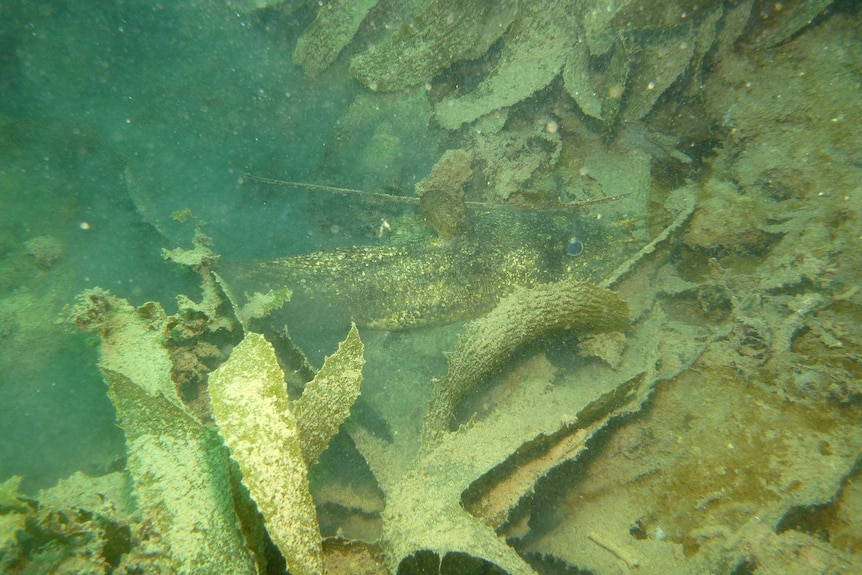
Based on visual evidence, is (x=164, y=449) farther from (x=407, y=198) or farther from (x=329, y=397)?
(x=407, y=198)

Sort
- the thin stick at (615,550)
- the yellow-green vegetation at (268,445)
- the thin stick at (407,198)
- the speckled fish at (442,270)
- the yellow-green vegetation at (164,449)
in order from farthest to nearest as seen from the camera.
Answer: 1. the thin stick at (407,198)
2. the speckled fish at (442,270)
3. the thin stick at (615,550)
4. the yellow-green vegetation at (164,449)
5. the yellow-green vegetation at (268,445)

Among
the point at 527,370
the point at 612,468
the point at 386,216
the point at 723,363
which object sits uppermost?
the point at 386,216

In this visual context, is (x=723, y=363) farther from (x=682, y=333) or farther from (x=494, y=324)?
(x=494, y=324)

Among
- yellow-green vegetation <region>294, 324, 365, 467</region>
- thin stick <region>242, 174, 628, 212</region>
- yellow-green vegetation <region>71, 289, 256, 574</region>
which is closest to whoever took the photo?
yellow-green vegetation <region>71, 289, 256, 574</region>

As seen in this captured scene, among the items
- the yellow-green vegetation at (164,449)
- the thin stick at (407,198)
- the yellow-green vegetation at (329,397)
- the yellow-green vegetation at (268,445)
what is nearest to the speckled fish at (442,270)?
the thin stick at (407,198)

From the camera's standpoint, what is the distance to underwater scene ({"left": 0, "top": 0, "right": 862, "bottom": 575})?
207 cm

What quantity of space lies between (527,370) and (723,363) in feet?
4.76

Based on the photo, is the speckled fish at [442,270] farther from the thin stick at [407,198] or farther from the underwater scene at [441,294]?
the thin stick at [407,198]

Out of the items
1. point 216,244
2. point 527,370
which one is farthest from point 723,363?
point 216,244

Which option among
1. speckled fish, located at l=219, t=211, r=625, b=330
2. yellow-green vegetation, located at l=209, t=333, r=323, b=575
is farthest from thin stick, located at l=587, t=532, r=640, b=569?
speckled fish, located at l=219, t=211, r=625, b=330

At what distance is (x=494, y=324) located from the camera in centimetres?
290

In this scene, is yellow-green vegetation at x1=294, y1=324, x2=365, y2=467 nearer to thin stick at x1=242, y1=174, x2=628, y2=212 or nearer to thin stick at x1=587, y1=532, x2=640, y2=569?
thin stick at x1=587, y1=532, x2=640, y2=569

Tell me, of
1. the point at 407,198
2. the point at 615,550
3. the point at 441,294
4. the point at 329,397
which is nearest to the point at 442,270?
the point at 441,294

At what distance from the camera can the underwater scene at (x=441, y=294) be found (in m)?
2.07
